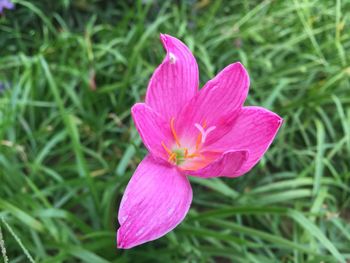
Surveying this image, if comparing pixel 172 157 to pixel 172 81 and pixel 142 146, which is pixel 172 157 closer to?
pixel 172 81

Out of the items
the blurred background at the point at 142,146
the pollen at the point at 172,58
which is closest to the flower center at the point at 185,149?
the pollen at the point at 172,58

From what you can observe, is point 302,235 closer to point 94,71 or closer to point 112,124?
point 112,124

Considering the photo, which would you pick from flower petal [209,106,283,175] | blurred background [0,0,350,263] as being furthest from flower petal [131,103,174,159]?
blurred background [0,0,350,263]

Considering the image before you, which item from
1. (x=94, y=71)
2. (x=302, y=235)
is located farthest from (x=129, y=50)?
(x=302, y=235)

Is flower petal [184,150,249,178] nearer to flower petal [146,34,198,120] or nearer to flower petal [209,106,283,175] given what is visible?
flower petal [209,106,283,175]

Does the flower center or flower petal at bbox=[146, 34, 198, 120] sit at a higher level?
flower petal at bbox=[146, 34, 198, 120]

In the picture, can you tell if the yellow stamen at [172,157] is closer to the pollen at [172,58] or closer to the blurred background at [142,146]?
the pollen at [172,58]

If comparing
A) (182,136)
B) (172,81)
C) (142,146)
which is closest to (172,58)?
(172,81)
